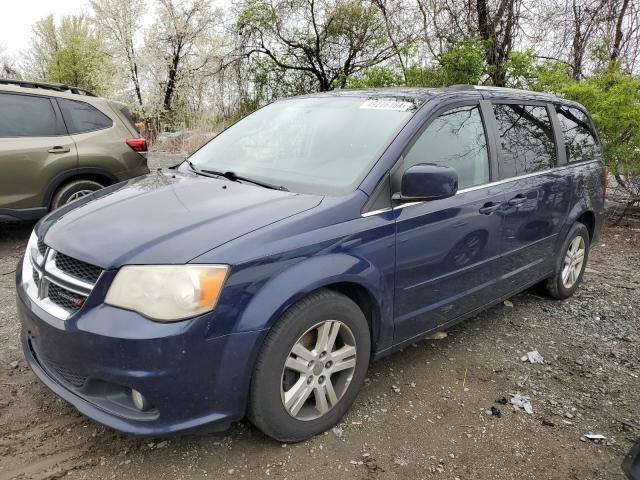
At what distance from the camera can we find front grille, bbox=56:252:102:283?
2166mm

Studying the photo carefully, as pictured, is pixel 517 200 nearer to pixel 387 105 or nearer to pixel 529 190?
pixel 529 190

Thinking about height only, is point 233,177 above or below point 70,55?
below

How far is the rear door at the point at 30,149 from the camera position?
526 cm

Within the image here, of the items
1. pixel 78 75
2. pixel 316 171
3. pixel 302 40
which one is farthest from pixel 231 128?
pixel 78 75

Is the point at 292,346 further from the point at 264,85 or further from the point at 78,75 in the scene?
the point at 78,75

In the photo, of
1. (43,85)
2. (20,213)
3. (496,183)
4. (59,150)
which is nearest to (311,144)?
(496,183)

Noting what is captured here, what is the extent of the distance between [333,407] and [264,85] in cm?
1692

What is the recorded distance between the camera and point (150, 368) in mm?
2025

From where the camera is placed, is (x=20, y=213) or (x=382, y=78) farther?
(x=382, y=78)

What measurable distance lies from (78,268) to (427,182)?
1.68 meters

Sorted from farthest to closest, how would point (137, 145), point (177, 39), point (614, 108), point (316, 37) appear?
1. point (177, 39)
2. point (316, 37)
3. point (614, 108)
4. point (137, 145)

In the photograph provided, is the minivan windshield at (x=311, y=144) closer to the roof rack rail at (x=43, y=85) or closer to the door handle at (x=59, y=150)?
the door handle at (x=59, y=150)

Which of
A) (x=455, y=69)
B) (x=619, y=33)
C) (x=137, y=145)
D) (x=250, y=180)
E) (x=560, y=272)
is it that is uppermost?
(x=619, y=33)

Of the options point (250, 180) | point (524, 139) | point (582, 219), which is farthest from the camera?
point (582, 219)
